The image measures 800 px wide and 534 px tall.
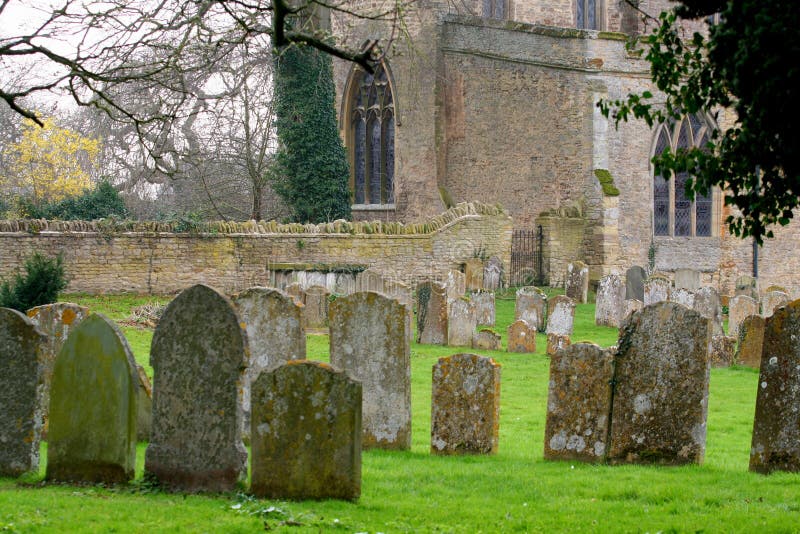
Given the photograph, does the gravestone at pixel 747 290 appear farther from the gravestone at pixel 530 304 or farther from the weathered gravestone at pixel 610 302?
the gravestone at pixel 530 304

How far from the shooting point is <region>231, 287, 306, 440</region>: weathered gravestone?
9.36 m

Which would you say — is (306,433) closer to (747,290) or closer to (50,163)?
(747,290)

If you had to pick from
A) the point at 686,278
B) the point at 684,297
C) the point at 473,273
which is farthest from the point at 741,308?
the point at 473,273

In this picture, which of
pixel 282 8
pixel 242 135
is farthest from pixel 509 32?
pixel 282 8

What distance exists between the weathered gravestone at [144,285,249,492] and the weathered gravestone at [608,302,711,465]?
3.06 metres

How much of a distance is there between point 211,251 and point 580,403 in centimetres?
1632

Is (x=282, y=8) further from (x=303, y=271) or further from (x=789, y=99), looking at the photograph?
(x=303, y=271)

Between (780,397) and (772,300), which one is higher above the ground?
(772,300)

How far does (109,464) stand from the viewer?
7.19m

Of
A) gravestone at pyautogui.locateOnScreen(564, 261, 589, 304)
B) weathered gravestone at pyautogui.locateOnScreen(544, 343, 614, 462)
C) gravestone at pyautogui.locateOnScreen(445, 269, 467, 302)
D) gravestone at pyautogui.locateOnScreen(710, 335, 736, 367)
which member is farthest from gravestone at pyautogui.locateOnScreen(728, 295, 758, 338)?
weathered gravestone at pyautogui.locateOnScreen(544, 343, 614, 462)

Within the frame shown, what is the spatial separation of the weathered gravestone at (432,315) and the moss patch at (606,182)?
11750mm

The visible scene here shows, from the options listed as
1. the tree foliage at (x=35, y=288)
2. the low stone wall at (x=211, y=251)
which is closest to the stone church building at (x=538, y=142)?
the low stone wall at (x=211, y=251)

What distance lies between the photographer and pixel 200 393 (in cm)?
704

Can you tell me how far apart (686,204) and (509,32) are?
7.18 m
